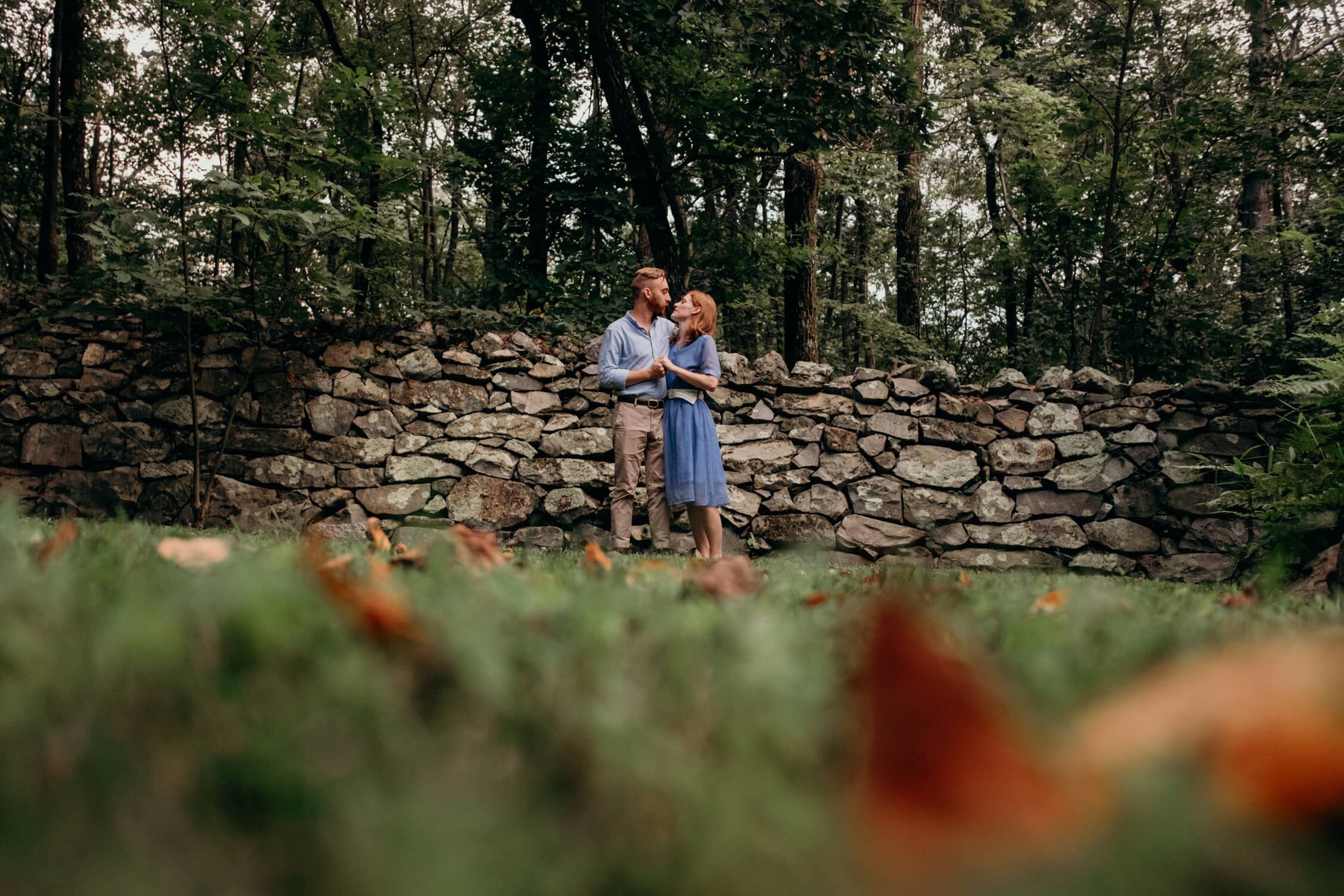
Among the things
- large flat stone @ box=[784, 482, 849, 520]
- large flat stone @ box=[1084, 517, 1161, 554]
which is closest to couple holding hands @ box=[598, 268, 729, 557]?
large flat stone @ box=[784, 482, 849, 520]

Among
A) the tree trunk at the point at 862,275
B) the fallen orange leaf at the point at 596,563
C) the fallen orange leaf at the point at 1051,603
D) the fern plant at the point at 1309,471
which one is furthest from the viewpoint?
the tree trunk at the point at 862,275

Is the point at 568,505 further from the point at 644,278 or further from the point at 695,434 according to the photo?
the point at 644,278

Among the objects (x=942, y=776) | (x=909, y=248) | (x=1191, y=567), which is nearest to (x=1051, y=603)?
(x=942, y=776)

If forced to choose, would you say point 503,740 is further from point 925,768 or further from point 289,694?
point 925,768

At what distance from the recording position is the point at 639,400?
5.18 metres

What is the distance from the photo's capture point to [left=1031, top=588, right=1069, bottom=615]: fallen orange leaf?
4.19ft

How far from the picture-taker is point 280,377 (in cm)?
631

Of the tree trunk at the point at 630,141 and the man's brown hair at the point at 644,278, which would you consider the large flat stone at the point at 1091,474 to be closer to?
the man's brown hair at the point at 644,278

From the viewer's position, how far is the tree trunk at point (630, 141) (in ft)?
24.6

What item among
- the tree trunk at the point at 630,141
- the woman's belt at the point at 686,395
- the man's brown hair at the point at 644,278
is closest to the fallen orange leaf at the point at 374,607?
the woman's belt at the point at 686,395

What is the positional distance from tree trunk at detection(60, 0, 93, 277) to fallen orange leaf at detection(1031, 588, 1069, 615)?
8.93 m

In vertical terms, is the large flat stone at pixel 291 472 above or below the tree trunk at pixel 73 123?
below

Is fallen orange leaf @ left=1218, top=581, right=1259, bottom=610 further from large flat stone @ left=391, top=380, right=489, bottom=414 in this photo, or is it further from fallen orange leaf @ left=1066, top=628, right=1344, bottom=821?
large flat stone @ left=391, top=380, right=489, bottom=414

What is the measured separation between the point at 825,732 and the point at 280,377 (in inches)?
264
